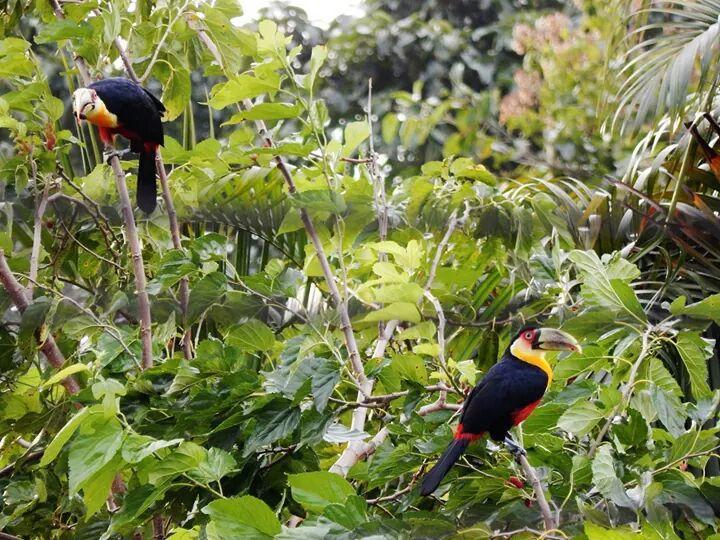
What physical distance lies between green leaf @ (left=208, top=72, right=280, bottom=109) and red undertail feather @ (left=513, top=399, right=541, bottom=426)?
2.33ft

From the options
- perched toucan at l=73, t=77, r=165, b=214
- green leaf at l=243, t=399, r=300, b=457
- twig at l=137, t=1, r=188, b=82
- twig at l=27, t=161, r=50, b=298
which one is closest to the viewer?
green leaf at l=243, t=399, r=300, b=457

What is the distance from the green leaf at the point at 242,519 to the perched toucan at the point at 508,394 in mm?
265

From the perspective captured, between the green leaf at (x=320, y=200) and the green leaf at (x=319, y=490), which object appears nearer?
the green leaf at (x=319, y=490)

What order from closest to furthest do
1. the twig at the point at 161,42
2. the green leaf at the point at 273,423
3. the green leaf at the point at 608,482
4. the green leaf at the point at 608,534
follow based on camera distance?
1. the green leaf at the point at 608,534
2. the green leaf at the point at 608,482
3. the green leaf at the point at 273,423
4. the twig at the point at 161,42

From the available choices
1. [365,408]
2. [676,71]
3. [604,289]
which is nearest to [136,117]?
[365,408]

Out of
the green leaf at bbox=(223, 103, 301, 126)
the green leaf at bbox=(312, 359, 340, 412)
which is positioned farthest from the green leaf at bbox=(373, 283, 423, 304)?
the green leaf at bbox=(223, 103, 301, 126)

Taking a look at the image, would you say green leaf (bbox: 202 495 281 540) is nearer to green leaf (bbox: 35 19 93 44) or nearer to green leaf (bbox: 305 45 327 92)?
green leaf (bbox: 305 45 327 92)

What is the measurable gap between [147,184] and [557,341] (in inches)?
40.3

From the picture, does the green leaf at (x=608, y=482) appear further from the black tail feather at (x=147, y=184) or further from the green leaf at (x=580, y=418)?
the black tail feather at (x=147, y=184)

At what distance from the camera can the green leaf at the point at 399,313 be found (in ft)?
6.00

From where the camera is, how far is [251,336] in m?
1.98

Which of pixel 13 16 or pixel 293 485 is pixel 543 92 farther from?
pixel 293 485

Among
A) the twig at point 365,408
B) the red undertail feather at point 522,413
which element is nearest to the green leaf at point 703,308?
the red undertail feather at point 522,413

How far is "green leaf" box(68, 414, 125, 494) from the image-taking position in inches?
64.7
